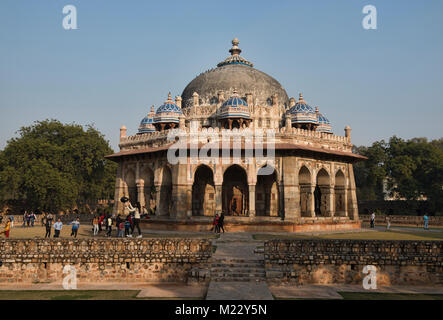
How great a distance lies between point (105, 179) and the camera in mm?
47562

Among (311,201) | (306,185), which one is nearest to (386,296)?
(311,201)

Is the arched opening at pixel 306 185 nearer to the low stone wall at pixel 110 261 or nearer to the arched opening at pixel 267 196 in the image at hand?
the arched opening at pixel 267 196

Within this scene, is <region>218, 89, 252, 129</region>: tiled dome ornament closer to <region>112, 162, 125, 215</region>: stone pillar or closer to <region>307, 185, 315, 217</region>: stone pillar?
<region>307, 185, 315, 217</region>: stone pillar

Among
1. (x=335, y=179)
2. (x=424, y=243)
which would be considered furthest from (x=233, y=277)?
(x=335, y=179)

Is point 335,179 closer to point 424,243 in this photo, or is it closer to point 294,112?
point 294,112

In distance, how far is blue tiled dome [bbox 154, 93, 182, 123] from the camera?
31328 mm

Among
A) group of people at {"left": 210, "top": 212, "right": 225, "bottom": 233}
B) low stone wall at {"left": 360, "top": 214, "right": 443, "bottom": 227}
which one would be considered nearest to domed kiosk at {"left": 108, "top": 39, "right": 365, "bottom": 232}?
group of people at {"left": 210, "top": 212, "right": 225, "bottom": 233}

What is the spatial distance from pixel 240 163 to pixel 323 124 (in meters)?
11.4

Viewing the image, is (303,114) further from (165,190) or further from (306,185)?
(165,190)

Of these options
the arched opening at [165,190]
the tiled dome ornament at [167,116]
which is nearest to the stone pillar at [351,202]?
the arched opening at [165,190]

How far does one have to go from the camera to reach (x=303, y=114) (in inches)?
1232

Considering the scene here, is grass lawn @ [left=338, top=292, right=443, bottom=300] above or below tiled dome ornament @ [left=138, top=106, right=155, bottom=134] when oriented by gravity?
below

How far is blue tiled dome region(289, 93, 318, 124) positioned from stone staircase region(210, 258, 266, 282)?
19.3m

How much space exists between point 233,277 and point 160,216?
649 inches
